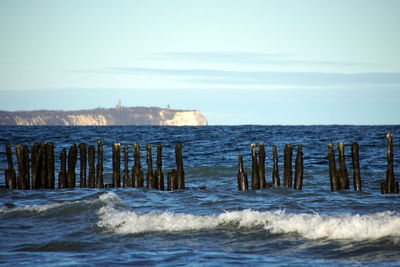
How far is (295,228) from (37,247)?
4.98m

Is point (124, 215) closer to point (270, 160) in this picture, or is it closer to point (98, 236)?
point (98, 236)

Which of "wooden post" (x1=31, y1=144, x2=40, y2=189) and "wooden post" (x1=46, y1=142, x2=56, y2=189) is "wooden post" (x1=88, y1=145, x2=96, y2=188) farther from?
"wooden post" (x1=31, y1=144, x2=40, y2=189)

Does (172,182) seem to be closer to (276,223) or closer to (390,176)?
(390,176)

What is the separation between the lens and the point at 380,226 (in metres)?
11.0

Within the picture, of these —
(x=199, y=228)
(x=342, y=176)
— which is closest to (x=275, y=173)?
(x=342, y=176)

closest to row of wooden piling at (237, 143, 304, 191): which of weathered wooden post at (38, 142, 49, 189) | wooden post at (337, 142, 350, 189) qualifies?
wooden post at (337, 142, 350, 189)

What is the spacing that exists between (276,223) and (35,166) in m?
11.0

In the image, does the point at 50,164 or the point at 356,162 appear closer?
the point at 356,162

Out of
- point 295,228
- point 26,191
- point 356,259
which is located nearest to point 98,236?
point 295,228

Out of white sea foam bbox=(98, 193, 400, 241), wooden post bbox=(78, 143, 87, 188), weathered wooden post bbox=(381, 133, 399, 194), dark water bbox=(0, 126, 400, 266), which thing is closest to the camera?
dark water bbox=(0, 126, 400, 266)

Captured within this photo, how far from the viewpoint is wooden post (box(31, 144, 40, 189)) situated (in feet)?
66.5

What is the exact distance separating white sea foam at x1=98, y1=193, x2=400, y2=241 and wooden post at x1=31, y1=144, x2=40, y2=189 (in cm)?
702

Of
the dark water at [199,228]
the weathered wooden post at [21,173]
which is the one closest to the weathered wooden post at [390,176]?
the dark water at [199,228]

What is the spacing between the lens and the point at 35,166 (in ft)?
66.9
